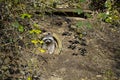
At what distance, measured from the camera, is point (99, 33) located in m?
5.56

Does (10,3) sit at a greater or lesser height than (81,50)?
greater

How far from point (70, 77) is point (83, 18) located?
6.26 ft

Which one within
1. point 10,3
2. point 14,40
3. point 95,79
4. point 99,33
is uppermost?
point 10,3

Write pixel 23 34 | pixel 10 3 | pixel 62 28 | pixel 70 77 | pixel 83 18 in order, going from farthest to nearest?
pixel 83 18, pixel 62 28, pixel 70 77, pixel 23 34, pixel 10 3

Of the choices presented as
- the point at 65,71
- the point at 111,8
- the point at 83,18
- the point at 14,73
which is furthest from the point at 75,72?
the point at 111,8

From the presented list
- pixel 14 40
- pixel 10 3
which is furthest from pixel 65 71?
pixel 10 3

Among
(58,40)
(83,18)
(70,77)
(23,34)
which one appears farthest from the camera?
(83,18)

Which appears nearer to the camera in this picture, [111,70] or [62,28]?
[111,70]

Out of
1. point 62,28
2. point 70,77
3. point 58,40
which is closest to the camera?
point 70,77

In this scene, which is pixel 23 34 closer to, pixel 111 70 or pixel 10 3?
pixel 10 3

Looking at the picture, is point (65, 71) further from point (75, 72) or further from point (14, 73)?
point (14, 73)

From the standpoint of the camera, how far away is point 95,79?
14.0ft

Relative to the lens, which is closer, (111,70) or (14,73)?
(14,73)

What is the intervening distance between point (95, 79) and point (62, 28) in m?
1.53
